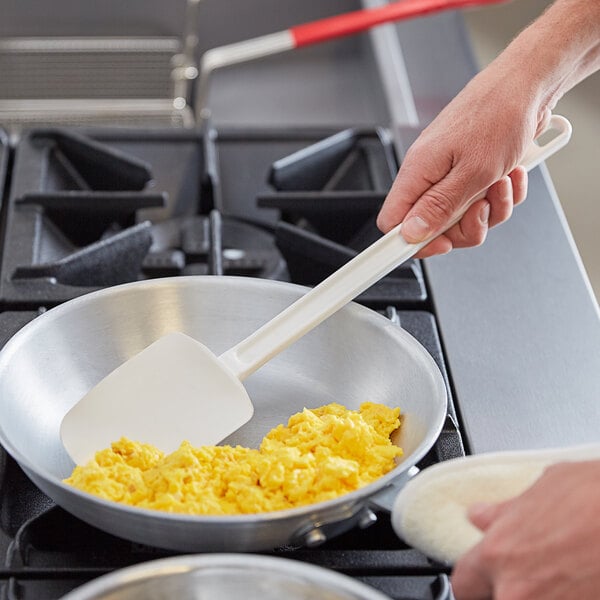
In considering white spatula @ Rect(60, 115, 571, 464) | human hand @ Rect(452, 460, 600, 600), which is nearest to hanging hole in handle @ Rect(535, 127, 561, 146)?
white spatula @ Rect(60, 115, 571, 464)

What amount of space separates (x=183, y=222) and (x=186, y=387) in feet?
1.44

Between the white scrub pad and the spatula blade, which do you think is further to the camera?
the spatula blade

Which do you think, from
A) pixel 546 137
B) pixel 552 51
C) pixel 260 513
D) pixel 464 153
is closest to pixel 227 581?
pixel 260 513

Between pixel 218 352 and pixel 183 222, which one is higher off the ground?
pixel 183 222

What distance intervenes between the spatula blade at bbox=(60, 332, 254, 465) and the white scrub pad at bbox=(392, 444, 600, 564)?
221mm

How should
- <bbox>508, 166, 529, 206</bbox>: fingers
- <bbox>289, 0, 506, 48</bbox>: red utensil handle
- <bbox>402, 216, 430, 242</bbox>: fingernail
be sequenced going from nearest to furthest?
<bbox>402, 216, 430, 242</bbox>: fingernail → <bbox>508, 166, 529, 206</bbox>: fingers → <bbox>289, 0, 506, 48</bbox>: red utensil handle

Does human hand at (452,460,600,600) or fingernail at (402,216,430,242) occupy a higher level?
fingernail at (402,216,430,242)

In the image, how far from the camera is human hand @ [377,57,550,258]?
928 mm

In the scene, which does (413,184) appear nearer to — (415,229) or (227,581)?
(415,229)

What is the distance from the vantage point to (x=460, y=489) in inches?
26.1

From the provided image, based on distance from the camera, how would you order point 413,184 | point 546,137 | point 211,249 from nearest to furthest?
point 413,184 < point 211,249 < point 546,137

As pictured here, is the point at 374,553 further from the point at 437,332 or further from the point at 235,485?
the point at 437,332

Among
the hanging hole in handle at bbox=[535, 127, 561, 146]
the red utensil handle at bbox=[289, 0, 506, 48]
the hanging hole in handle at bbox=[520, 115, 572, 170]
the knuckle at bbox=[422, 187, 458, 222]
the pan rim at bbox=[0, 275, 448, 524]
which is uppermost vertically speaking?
the red utensil handle at bbox=[289, 0, 506, 48]

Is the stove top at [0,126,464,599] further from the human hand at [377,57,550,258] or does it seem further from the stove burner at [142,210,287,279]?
the human hand at [377,57,550,258]
